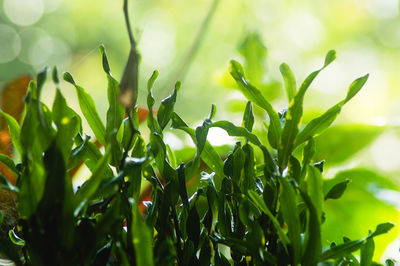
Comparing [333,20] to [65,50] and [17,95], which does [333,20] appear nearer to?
[65,50]

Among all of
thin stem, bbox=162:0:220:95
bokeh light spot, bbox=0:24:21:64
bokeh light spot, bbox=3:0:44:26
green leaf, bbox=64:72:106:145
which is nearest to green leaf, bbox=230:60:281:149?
green leaf, bbox=64:72:106:145

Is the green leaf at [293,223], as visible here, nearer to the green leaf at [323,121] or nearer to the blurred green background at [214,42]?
the green leaf at [323,121]

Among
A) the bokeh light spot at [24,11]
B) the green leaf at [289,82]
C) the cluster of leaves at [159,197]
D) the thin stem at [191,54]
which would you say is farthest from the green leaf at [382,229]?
the bokeh light spot at [24,11]

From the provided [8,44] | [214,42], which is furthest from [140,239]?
[8,44]

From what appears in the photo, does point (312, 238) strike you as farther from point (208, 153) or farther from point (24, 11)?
point (24, 11)

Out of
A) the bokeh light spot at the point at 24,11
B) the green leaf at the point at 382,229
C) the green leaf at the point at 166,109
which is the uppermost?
the bokeh light spot at the point at 24,11

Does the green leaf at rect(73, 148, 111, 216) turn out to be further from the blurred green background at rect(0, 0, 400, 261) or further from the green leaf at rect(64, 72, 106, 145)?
the blurred green background at rect(0, 0, 400, 261)

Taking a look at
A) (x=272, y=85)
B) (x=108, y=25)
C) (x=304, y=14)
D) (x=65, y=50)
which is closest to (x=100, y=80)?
(x=108, y=25)
